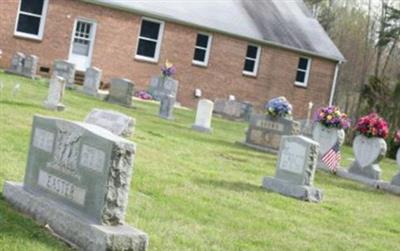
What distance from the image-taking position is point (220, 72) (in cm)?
3897

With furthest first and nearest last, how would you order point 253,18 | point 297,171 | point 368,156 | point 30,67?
point 253,18, point 30,67, point 368,156, point 297,171

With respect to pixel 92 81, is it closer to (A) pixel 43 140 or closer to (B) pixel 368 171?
(B) pixel 368 171

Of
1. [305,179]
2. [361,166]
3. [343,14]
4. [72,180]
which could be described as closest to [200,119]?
[361,166]

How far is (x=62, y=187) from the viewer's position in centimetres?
793

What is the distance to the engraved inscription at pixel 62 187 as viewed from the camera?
7.64 meters

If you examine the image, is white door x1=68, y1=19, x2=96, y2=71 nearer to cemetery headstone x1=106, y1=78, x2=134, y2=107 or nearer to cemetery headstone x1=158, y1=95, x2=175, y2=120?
cemetery headstone x1=106, y1=78, x2=134, y2=107

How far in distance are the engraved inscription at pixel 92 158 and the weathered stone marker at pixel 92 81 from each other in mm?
20286

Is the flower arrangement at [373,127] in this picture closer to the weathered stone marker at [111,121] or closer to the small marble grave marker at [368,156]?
the small marble grave marker at [368,156]

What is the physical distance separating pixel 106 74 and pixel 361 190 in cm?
2016

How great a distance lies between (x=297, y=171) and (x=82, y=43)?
73.7 ft

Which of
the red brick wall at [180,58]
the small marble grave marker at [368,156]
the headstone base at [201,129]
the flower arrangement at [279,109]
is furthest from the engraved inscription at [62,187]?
the red brick wall at [180,58]

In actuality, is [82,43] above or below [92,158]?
above

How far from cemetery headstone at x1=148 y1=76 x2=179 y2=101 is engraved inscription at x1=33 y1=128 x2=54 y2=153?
23755mm

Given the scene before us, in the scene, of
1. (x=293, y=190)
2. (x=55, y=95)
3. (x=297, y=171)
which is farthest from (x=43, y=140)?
(x=55, y=95)
